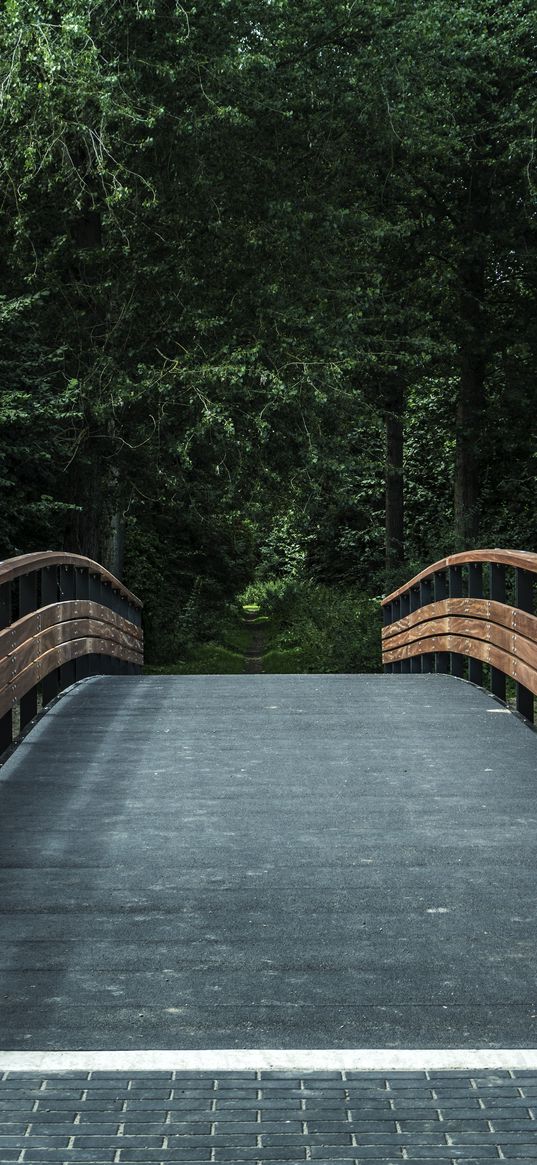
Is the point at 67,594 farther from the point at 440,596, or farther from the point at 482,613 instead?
the point at 440,596

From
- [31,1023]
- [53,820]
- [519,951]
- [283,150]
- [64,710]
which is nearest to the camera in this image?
[31,1023]

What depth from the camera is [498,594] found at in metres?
9.81

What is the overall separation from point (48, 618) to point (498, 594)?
10.4 feet

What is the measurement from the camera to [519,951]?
4.50 m

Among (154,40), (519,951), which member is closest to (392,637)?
(154,40)

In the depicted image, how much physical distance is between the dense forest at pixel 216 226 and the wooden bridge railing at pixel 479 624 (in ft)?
11.0

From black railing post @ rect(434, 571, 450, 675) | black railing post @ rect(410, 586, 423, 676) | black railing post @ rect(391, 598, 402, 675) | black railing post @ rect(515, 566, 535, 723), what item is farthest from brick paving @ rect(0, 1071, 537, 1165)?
black railing post @ rect(391, 598, 402, 675)

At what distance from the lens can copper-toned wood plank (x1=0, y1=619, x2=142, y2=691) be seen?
24.9 feet

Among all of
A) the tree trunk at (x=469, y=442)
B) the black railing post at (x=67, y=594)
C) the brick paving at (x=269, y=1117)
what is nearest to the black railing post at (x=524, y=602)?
the black railing post at (x=67, y=594)

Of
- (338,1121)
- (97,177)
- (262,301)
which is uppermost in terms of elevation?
(97,177)

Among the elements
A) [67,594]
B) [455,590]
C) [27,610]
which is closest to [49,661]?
[27,610]

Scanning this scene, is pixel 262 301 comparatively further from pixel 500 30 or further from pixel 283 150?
pixel 500 30

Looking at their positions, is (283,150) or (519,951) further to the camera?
(283,150)

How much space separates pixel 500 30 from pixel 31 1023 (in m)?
20.2
